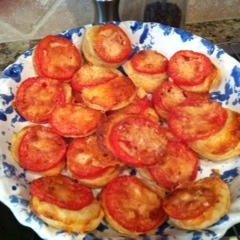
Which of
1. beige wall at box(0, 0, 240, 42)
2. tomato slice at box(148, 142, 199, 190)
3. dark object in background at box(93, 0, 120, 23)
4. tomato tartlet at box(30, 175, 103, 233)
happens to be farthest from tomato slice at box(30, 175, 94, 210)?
beige wall at box(0, 0, 240, 42)

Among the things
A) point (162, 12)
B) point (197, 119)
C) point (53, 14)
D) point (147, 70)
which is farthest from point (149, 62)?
point (53, 14)

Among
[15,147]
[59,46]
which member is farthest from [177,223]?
[59,46]

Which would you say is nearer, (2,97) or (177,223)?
(177,223)

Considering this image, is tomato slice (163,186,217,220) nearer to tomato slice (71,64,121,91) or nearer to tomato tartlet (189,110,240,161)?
tomato tartlet (189,110,240,161)

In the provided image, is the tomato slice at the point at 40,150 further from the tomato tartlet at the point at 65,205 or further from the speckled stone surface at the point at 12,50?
the speckled stone surface at the point at 12,50

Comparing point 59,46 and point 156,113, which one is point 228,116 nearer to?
point 156,113

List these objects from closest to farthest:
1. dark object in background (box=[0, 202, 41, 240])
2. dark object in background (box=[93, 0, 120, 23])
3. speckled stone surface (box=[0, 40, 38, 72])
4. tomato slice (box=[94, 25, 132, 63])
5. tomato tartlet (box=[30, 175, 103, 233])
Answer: tomato tartlet (box=[30, 175, 103, 233])
dark object in background (box=[0, 202, 41, 240])
tomato slice (box=[94, 25, 132, 63])
dark object in background (box=[93, 0, 120, 23])
speckled stone surface (box=[0, 40, 38, 72])
